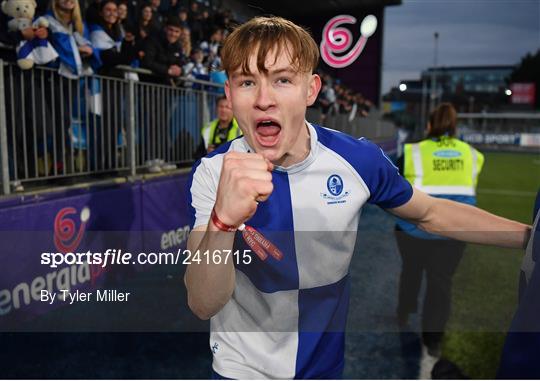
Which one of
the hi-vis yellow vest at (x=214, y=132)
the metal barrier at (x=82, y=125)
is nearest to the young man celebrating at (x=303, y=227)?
the metal barrier at (x=82, y=125)

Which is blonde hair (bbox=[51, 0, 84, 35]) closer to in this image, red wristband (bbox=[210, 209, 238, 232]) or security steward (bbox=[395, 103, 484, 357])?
security steward (bbox=[395, 103, 484, 357])

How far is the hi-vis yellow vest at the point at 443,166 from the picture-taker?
4.00 metres

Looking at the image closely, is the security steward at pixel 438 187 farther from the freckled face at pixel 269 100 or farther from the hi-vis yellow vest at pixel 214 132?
the freckled face at pixel 269 100

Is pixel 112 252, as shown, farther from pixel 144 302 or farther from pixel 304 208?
pixel 304 208

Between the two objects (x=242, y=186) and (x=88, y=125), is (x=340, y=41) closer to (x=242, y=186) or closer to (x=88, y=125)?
(x=242, y=186)

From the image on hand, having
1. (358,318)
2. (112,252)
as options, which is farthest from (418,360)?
(112,252)

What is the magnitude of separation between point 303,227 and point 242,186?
0.69m

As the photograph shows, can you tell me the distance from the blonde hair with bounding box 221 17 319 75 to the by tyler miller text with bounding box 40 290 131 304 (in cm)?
329

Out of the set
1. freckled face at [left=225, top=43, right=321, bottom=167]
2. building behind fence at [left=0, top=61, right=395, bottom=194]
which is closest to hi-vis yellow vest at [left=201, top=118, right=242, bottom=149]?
building behind fence at [left=0, top=61, right=395, bottom=194]

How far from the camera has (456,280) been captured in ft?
18.4

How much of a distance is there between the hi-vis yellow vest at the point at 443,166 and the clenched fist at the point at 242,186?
3174mm

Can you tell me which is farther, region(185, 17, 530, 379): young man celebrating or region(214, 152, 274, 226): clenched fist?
region(185, 17, 530, 379): young man celebrating

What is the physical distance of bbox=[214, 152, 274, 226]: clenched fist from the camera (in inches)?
44.4

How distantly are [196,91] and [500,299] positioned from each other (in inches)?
197
